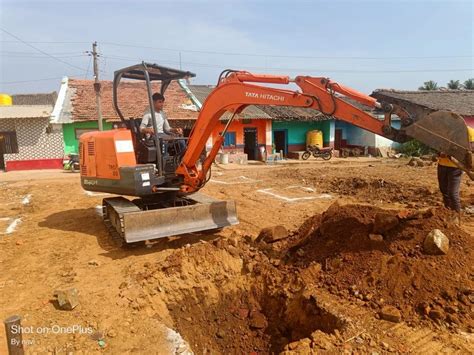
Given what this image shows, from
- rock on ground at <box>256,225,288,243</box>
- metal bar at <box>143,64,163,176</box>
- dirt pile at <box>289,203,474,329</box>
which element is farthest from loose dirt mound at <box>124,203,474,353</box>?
metal bar at <box>143,64,163,176</box>

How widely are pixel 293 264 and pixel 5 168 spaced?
747 inches

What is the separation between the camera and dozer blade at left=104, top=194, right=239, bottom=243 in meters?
5.43

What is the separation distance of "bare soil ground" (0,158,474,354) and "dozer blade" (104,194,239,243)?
330 millimetres

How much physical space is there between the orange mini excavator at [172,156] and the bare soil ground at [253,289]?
496 millimetres

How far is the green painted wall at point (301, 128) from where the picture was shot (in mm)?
24109

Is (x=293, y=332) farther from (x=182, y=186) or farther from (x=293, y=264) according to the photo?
(x=182, y=186)

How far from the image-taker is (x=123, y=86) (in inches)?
892

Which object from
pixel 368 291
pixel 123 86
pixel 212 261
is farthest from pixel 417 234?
pixel 123 86

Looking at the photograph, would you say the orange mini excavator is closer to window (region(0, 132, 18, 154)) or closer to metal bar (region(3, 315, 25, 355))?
metal bar (region(3, 315, 25, 355))

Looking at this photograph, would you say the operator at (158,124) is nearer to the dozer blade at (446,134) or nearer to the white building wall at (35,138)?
the dozer blade at (446,134)

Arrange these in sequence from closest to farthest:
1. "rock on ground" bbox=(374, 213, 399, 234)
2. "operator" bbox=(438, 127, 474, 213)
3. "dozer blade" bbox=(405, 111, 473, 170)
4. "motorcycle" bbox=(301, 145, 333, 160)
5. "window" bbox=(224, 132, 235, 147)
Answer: "dozer blade" bbox=(405, 111, 473, 170)
"rock on ground" bbox=(374, 213, 399, 234)
"operator" bbox=(438, 127, 474, 213)
"window" bbox=(224, 132, 235, 147)
"motorcycle" bbox=(301, 145, 333, 160)

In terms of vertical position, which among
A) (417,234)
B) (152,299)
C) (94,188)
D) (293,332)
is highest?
(94,188)

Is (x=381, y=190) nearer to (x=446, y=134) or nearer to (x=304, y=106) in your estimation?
(x=304, y=106)

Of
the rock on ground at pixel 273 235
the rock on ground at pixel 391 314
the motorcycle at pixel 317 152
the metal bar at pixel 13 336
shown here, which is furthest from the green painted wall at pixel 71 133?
the rock on ground at pixel 391 314
